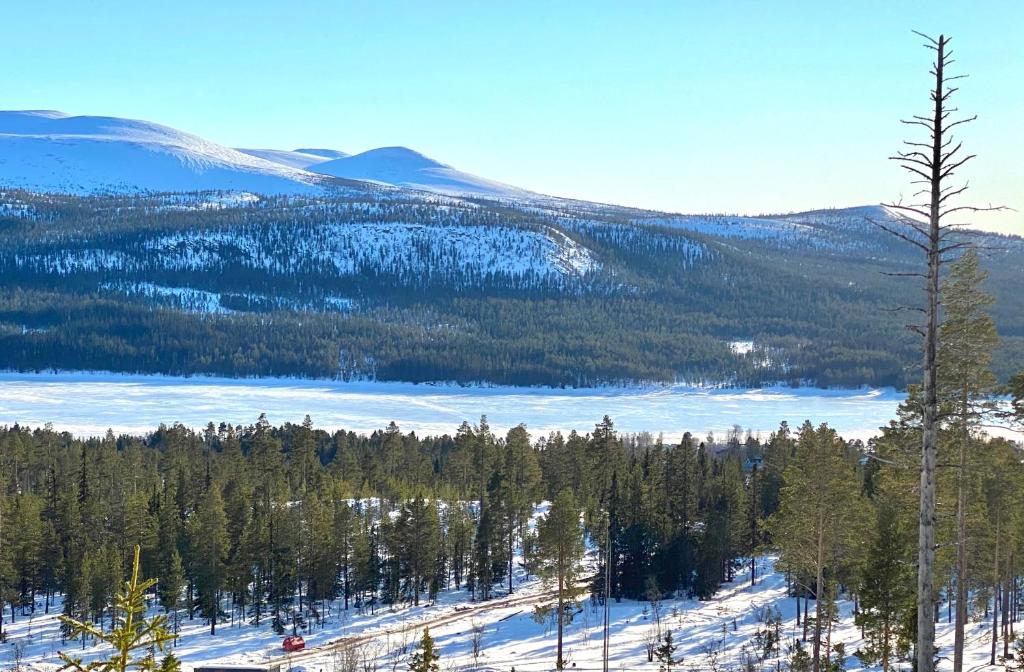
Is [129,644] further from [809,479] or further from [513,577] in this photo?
[513,577]

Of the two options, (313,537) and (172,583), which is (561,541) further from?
(172,583)

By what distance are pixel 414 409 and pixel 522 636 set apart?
11788 centimetres

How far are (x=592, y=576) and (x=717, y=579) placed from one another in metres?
9.20

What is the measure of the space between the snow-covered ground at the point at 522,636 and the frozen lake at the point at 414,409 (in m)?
76.5

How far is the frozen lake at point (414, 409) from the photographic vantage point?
142250mm

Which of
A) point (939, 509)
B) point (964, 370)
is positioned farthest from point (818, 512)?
point (964, 370)

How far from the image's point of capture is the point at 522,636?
168 feet

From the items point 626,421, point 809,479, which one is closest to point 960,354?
point 809,479

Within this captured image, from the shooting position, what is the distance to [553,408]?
174625mm

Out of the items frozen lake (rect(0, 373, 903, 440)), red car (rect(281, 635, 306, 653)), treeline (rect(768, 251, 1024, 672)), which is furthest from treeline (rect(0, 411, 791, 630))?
frozen lake (rect(0, 373, 903, 440))

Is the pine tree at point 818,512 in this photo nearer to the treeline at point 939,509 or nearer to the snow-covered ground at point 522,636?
the treeline at point 939,509

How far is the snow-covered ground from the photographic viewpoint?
44.2 m

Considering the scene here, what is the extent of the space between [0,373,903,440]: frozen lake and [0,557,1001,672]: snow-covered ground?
251 feet

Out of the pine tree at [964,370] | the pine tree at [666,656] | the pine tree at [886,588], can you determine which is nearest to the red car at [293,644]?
the pine tree at [666,656]
